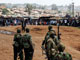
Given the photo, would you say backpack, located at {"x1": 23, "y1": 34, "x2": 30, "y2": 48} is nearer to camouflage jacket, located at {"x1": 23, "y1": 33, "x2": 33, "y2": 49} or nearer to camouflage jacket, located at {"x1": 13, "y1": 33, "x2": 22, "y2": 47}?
camouflage jacket, located at {"x1": 23, "y1": 33, "x2": 33, "y2": 49}

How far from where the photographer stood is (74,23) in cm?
3441

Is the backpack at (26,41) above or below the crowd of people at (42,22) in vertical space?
above

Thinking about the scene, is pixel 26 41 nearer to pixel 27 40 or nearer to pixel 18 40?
pixel 27 40

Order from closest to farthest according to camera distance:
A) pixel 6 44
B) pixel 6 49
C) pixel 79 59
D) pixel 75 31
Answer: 1. pixel 79 59
2. pixel 6 49
3. pixel 6 44
4. pixel 75 31

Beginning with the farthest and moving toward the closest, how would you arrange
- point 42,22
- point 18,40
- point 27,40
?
point 42,22
point 18,40
point 27,40

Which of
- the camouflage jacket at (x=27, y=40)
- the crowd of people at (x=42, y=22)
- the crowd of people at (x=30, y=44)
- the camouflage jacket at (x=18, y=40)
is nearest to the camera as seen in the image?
the crowd of people at (x=30, y=44)

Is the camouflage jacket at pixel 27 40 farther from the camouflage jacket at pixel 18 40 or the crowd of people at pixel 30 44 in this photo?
the camouflage jacket at pixel 18 40

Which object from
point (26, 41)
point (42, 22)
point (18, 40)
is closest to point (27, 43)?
point (26, 41)

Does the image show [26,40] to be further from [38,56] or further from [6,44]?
[6,44]

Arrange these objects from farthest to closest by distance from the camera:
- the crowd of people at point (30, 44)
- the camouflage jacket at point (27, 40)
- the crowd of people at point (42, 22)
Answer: the crowd of people at point (42, 22), the camouflage jacket at point (27, 40), the crowd of people at point (30, 44)

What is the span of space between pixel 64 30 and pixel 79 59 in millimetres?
16399

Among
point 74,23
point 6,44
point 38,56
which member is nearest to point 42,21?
point 74,23

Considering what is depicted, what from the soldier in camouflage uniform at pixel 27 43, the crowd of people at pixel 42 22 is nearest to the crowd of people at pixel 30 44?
the soldier in camouflage uniform at pixel 27 43

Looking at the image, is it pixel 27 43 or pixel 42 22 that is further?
pixel 42 22
